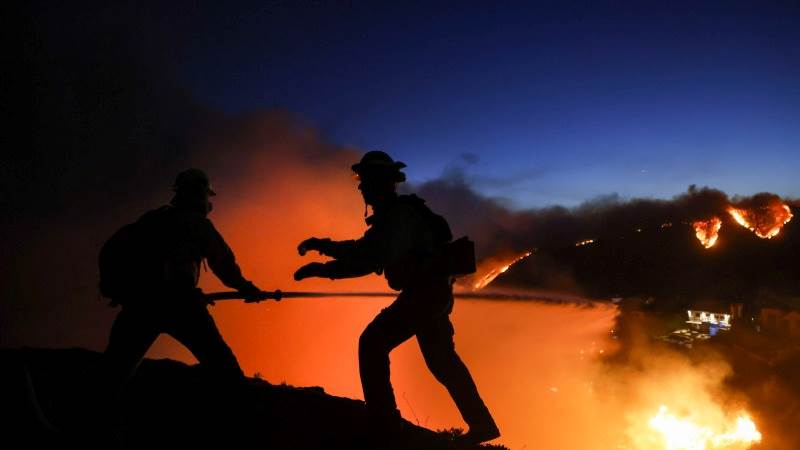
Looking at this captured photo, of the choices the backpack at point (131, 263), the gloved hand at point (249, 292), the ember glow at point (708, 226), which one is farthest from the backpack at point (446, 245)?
the ember glow at point (708, 226)

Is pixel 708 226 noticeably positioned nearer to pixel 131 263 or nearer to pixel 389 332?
pixel 389 332

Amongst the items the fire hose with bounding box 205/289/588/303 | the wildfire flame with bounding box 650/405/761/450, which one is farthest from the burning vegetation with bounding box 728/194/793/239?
the fire hose with bounding box 205/289/588/303

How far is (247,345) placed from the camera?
57.0 m

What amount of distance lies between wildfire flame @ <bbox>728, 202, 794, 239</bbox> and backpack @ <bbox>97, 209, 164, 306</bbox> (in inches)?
1456

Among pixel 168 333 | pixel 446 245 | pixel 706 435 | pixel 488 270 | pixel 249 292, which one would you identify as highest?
pixel 446 245

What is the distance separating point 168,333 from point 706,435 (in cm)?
4663

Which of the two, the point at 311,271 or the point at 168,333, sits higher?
the point at 311,271

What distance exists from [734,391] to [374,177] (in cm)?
5230

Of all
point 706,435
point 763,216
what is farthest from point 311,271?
point 706,435

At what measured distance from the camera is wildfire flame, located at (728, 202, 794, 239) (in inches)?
1232

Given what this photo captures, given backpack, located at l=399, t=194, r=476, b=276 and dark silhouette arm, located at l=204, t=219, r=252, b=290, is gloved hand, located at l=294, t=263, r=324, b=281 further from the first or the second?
backpack, located at l=399, t=194, r=476, b=276

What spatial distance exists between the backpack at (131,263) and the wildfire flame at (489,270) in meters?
7.80

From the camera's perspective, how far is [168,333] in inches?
147

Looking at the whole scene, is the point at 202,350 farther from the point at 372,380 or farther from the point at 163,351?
the point at 163,351
